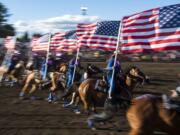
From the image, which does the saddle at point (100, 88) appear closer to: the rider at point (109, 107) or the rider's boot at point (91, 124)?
the rider at point (109, 107)

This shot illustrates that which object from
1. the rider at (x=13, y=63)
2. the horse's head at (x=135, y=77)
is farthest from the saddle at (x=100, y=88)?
the rider at (x=13, y=63)

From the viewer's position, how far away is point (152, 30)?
529 inches

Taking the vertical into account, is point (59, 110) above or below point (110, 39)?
below

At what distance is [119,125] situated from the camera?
585 inches

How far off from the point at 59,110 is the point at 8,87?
1015cm

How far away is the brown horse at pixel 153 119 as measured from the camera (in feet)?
31.6

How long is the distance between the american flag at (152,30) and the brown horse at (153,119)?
3.28 m

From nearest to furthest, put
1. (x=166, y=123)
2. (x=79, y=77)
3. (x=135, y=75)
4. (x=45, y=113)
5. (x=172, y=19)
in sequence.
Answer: (x=166, y=123)
(x=172, y=19)
(x=45, y=113)
(x=135, y=75)
(x=79, y=77)

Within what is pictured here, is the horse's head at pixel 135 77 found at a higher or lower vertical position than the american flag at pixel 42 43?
lower

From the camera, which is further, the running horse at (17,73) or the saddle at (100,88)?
the running horse at (17,73)

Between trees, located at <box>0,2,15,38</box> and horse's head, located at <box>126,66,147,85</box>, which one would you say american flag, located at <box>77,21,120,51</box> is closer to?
horse's head, located at <box>126,66,147,85</box>

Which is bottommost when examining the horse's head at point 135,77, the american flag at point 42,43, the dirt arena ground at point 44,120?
the dirt arena ground at point 44,120

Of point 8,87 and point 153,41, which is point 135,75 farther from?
point 8,87

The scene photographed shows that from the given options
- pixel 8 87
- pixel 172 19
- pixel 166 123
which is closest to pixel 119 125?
pixel 172 19
